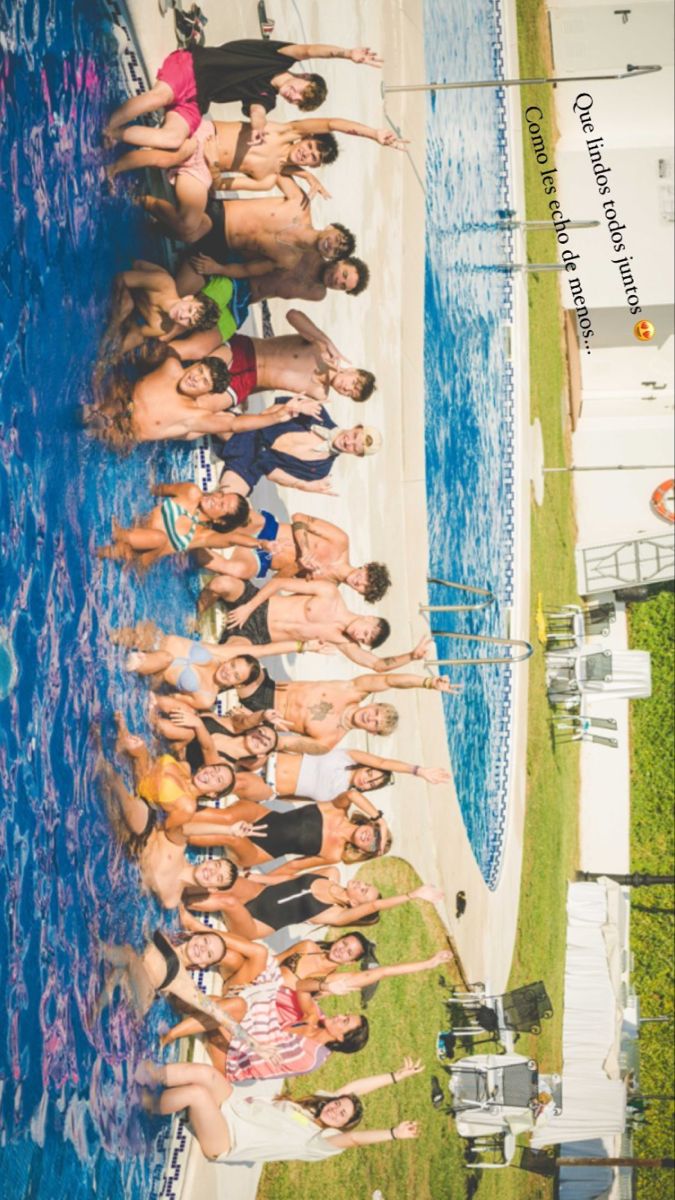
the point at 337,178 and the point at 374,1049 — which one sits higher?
the point at 337,178

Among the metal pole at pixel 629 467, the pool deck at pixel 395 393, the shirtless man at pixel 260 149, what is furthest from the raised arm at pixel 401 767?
the metal pole at pixel 629 467

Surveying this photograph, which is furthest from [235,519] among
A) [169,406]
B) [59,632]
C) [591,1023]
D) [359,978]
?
[591,1023]

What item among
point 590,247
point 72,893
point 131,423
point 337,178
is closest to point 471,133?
point 590,247

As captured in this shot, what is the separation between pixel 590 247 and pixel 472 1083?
9460 mm

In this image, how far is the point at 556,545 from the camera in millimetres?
17578

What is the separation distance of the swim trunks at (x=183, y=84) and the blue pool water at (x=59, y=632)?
43 centimetres

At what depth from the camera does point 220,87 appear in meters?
9.59

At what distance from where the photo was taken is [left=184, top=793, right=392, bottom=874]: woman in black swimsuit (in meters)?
10.0

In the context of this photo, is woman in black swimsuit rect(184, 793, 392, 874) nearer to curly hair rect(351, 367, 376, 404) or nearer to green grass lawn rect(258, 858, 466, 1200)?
green grass lawn rect(258, 858, 466, 1200)

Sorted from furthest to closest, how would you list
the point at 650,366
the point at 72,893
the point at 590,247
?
1. the point at 650,366
2. the point at 590,247
3. the point at 72,893

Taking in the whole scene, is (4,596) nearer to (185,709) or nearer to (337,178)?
(185,709)

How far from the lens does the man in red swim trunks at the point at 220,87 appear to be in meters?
9.11

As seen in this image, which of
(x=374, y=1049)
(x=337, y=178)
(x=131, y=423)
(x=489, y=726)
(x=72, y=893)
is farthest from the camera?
(x=489, y=726)

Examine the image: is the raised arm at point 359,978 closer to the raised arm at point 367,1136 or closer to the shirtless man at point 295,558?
the raised arm at point 367,1136
